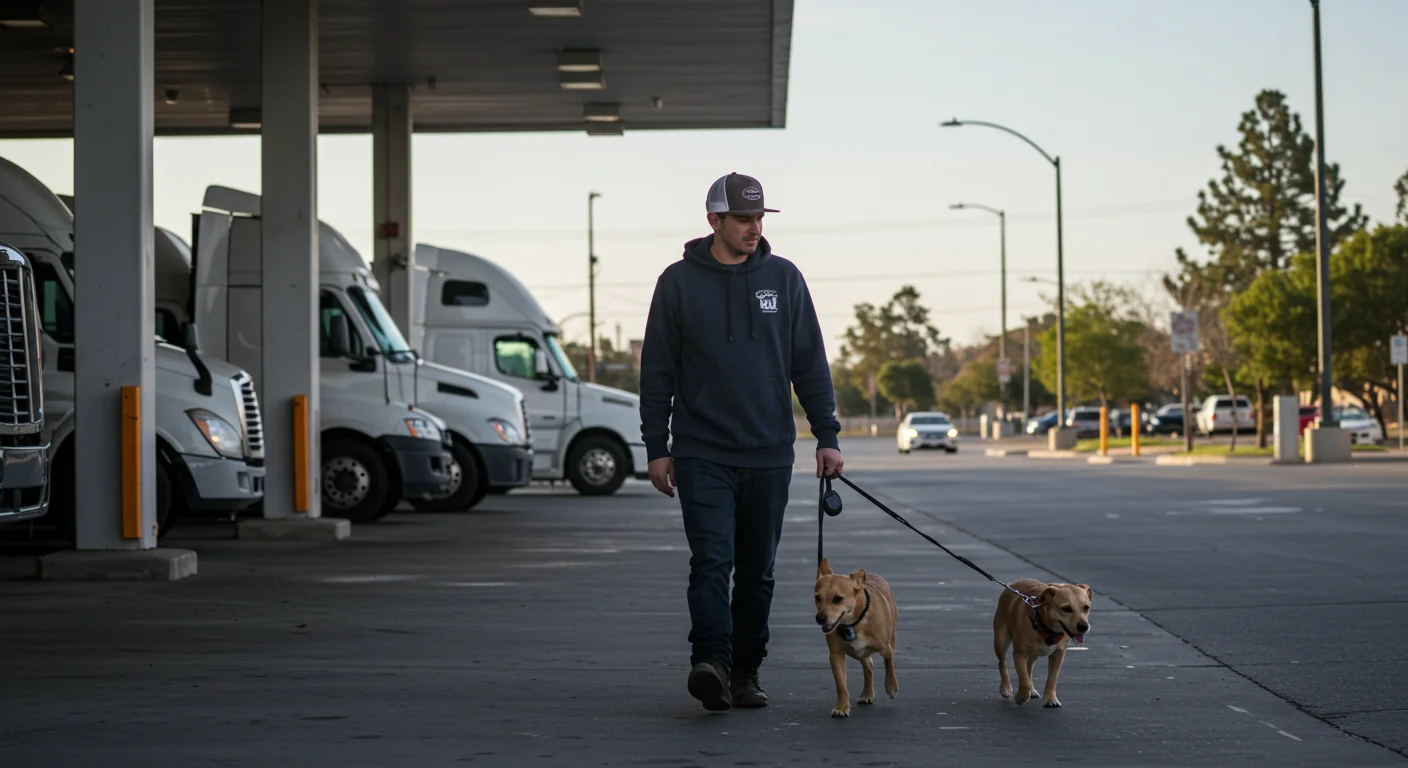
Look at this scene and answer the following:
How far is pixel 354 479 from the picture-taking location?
20.4 metres

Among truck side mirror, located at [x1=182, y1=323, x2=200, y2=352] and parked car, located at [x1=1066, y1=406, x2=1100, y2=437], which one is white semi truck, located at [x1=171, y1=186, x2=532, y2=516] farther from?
parked car, located at [x1=1066, y1=406, x2=1100, y2=437]

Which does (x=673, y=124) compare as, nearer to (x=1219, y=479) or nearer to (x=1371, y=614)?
(x=1219, y=479)

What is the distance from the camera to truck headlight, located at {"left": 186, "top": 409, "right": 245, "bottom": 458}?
51.3ft

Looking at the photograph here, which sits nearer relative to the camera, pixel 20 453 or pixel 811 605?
pixel 20 453

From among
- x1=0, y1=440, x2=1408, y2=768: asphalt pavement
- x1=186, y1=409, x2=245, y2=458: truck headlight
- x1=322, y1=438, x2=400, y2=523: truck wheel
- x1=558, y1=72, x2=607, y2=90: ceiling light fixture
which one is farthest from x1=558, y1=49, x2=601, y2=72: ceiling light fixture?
x1=186, y1=409, x2=245, y2=458: truck headlight

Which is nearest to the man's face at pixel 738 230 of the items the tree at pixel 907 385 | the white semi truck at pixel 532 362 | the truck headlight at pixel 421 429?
the truck headlight at pixel 421 429

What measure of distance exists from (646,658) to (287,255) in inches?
401

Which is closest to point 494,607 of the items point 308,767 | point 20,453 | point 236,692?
point 20,453

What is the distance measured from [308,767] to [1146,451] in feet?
156

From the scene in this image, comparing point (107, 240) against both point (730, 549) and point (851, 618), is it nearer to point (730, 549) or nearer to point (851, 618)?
point (730, 549)

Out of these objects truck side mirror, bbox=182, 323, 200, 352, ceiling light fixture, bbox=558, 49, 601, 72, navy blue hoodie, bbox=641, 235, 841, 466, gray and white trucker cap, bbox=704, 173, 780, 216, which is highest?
ceiling light fixture, bbox=558, 49, 601, 72

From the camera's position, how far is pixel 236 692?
25.4ft

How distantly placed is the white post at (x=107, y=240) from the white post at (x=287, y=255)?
15.6 ft

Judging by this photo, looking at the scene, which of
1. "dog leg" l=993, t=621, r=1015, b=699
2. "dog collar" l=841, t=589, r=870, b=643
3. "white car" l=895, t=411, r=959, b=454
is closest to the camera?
"dog collar" l=841, t=589, r=870, b=643
